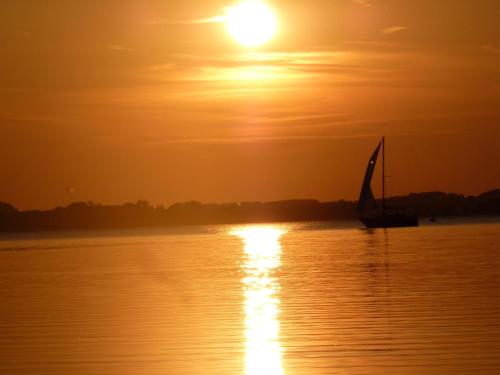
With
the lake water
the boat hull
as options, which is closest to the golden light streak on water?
the lake water

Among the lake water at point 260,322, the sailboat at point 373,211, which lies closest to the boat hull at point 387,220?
the sailboat at point 373,211

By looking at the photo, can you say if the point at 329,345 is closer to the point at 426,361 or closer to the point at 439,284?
the point at 426,361

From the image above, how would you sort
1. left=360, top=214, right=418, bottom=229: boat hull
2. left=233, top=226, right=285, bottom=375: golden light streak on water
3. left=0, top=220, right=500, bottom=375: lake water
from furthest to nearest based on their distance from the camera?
left=360, top=214, right=418, bottom=229: boat hull → left=0, top=220, right=500, bottom=375: lake water → left=233, top=226, right=285, bottom=375: golden light streak on water

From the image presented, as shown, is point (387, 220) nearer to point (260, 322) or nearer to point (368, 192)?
point (368, 192)

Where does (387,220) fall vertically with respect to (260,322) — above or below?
above

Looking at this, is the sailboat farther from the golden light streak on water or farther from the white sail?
the golden light streak on water

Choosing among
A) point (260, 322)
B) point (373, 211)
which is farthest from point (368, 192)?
point (260, 322)

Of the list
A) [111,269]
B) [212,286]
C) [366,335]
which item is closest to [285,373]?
[366,335]

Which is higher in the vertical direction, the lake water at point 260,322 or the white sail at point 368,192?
the white sail at point 368,192

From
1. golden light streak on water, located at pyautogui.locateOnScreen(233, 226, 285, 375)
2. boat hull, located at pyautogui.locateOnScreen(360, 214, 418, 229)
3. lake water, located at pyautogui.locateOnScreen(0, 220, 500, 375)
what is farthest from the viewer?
boat hull, located at pyautogui.locateOnScreen(360, 214, 418, 229)

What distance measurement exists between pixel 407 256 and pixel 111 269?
47.9 feet

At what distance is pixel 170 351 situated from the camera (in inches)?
792

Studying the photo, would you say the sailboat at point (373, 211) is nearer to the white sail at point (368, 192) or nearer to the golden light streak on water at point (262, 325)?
the white sail at point (368, 192)

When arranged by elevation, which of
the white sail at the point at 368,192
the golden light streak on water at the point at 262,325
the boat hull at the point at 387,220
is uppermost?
the white sail at the point at 368,192
